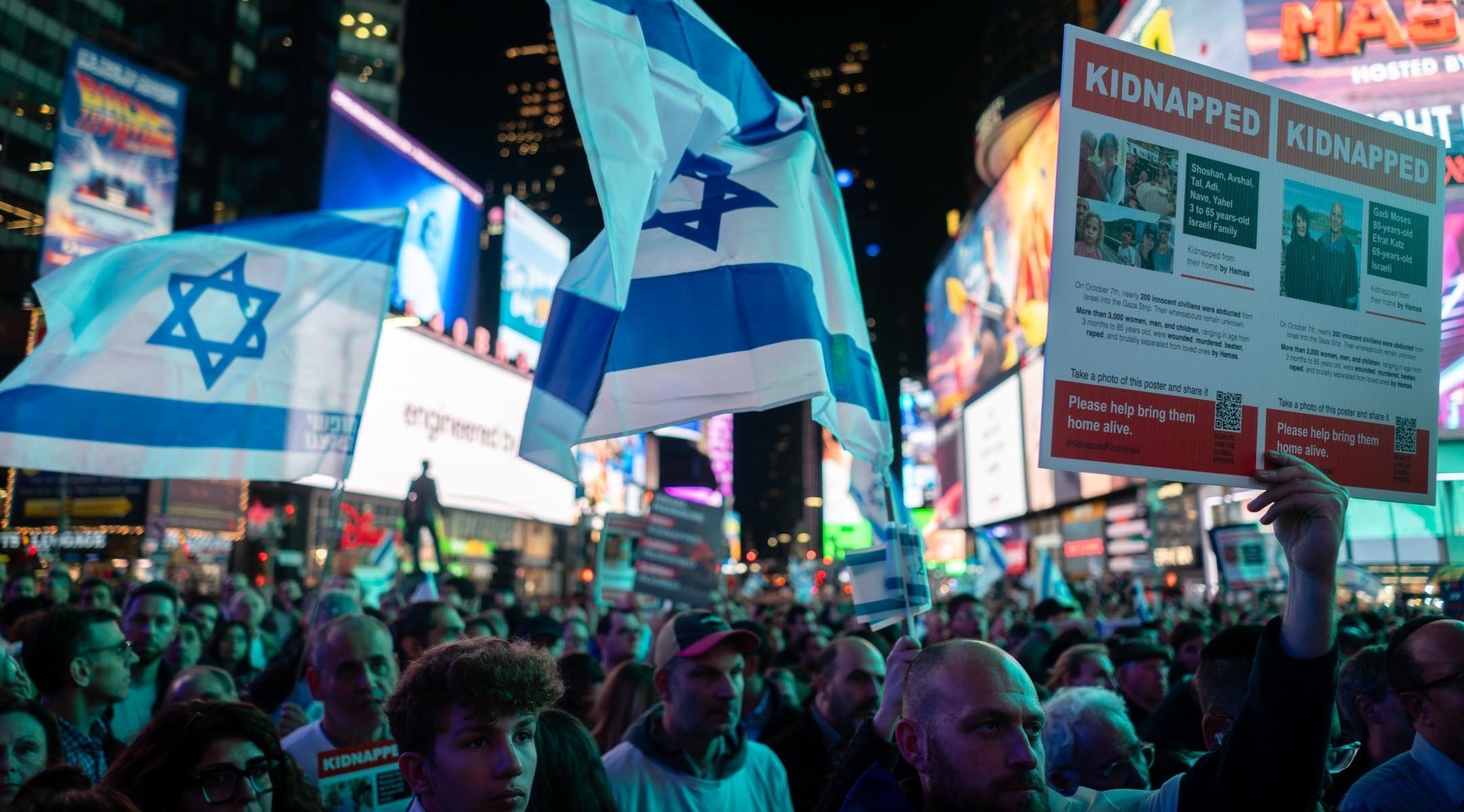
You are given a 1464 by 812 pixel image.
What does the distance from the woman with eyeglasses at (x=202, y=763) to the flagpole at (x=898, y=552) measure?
8.83 feet

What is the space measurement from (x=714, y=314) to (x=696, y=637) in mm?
1580

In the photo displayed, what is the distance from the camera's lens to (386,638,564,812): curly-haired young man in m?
2.77

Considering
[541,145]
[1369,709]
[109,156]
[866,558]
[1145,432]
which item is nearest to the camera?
[1145,432]

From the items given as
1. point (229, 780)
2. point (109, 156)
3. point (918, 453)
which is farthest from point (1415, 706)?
point (918, 453)

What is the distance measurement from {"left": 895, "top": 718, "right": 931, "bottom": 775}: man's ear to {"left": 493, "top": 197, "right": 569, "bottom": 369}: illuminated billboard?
46207 mm

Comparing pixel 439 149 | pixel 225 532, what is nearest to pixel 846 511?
pixel 439 149

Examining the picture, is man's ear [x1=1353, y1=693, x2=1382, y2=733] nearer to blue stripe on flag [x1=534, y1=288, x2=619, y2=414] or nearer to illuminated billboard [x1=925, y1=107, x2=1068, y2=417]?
blue stripe on flag [x1=534, y1=288, x2=619, y2=414]

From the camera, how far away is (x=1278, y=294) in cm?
321

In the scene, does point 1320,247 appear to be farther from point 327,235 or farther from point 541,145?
point 541,145

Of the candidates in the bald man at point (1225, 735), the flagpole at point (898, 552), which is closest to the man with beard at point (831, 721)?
the flagpole at point (898, 552)

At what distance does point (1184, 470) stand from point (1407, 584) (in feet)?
124

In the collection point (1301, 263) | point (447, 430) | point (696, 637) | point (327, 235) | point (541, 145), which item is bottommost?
point (696, 637)

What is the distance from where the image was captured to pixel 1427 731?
10.8 ft

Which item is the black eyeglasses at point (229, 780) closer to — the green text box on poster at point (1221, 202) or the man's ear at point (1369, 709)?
the green text box on poster at point (1221, 202)
